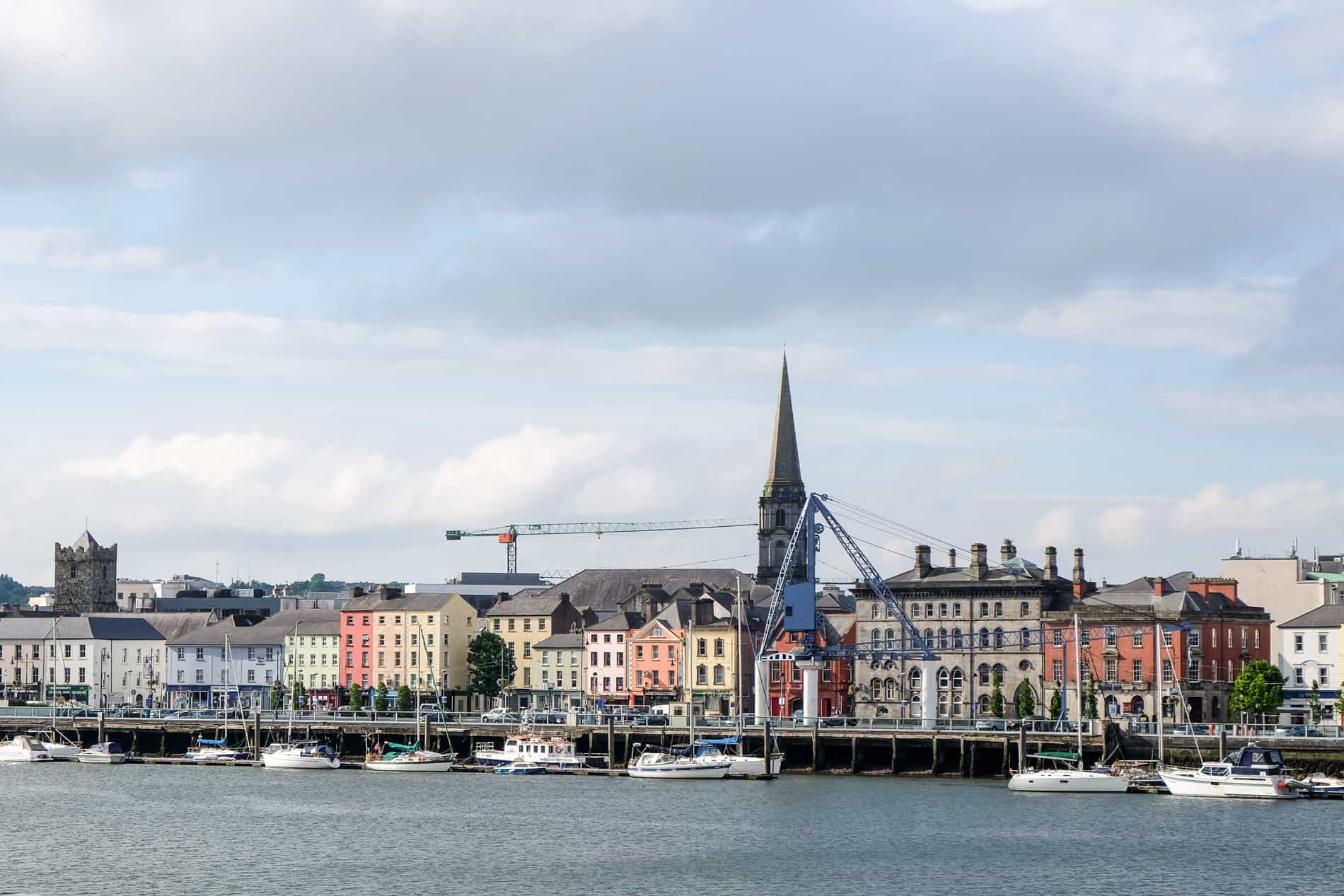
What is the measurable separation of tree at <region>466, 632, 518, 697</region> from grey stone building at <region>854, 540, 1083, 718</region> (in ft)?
115

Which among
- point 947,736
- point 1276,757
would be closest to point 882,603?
point 947,736

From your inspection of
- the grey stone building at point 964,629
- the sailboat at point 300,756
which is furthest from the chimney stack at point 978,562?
the sailboat at point 300,756

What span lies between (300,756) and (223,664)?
205 ft

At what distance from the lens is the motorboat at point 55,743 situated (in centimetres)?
15000

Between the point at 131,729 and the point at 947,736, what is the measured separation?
6625cm

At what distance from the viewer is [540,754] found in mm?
129375

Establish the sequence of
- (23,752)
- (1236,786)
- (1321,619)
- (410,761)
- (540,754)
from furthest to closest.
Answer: (23,752) < (1321,619) < (410,761) < (540,754) < (1236,786)

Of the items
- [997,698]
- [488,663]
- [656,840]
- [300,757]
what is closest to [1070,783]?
[656,840]

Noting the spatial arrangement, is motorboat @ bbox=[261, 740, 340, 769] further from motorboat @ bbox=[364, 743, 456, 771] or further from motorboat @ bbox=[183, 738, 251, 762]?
motorboat @ bbox=[183, 738, 251, 762]

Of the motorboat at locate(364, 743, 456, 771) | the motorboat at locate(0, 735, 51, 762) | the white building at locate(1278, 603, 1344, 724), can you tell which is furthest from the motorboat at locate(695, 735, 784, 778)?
the motorboat at locate(0, 735, 51, 762)

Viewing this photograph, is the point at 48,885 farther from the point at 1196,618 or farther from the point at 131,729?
the point at 1196,618

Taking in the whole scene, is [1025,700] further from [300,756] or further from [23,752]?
[23,752]

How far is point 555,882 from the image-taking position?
2992 inches

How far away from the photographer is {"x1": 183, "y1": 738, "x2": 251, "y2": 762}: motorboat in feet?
465
